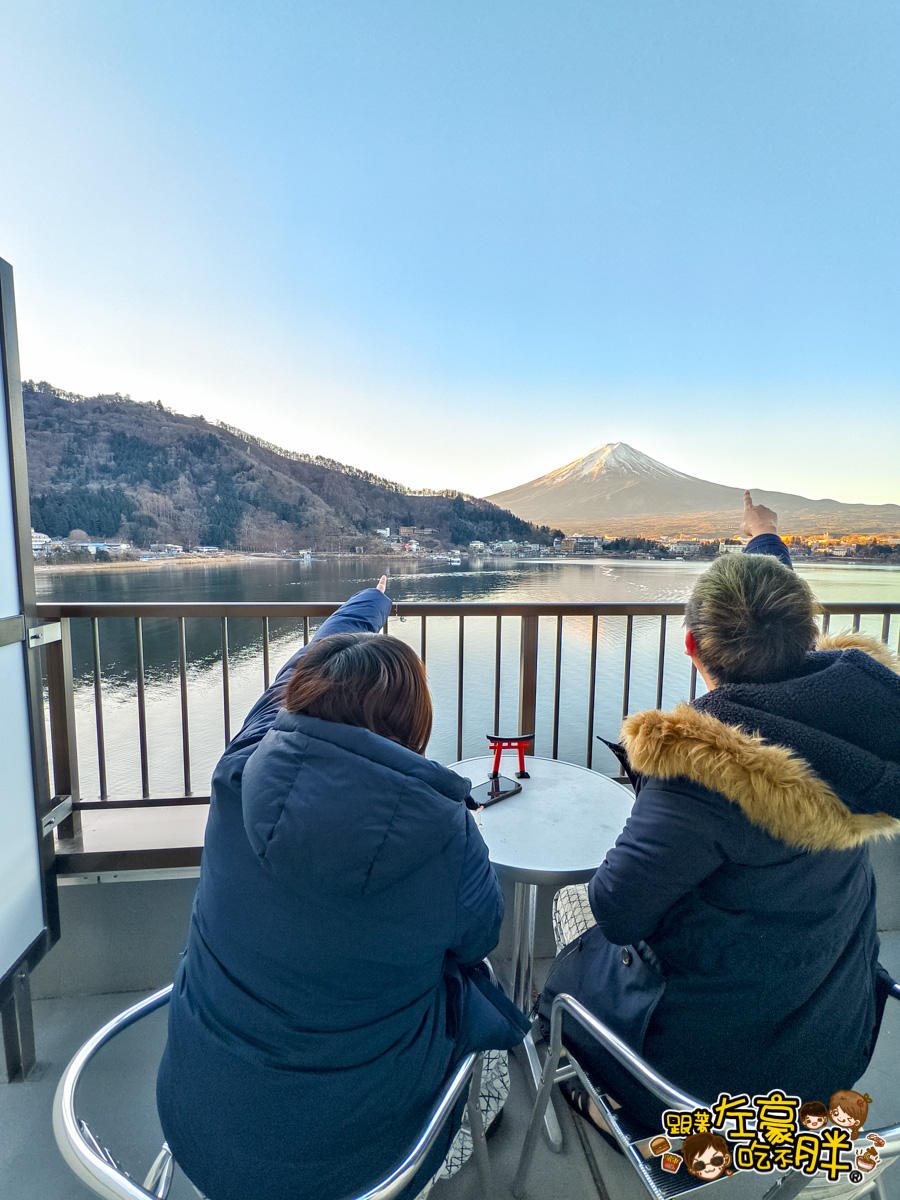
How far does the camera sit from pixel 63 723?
2092 mm

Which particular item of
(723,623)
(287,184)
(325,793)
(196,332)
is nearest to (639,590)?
(723,623)

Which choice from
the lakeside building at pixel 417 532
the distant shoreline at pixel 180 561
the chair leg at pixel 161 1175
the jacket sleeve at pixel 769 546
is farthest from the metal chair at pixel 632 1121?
the lakeside building at pixel 417 532

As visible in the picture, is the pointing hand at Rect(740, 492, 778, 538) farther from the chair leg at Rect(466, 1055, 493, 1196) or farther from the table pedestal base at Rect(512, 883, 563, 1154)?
the chair leg at Rect(466, 1055, 493, 1196)

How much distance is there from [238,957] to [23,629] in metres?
1.44

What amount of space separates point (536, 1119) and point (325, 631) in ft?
4.50

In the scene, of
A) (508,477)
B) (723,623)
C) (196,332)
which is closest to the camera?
(723,623)

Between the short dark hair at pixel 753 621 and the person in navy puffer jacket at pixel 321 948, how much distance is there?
0.60 meters

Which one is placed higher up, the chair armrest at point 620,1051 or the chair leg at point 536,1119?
the chair armrest at point 620,1051

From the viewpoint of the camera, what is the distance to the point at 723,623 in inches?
39.4

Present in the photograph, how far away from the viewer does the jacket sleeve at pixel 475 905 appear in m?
0.85

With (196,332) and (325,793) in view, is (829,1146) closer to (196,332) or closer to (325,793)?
(325,793)

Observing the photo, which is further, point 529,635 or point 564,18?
point 564,18

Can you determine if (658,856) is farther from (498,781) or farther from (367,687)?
(498,781)

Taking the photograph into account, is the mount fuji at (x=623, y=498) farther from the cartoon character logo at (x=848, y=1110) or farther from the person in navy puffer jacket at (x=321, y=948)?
the person in navy puffer jacket at (x=321, y=948)
